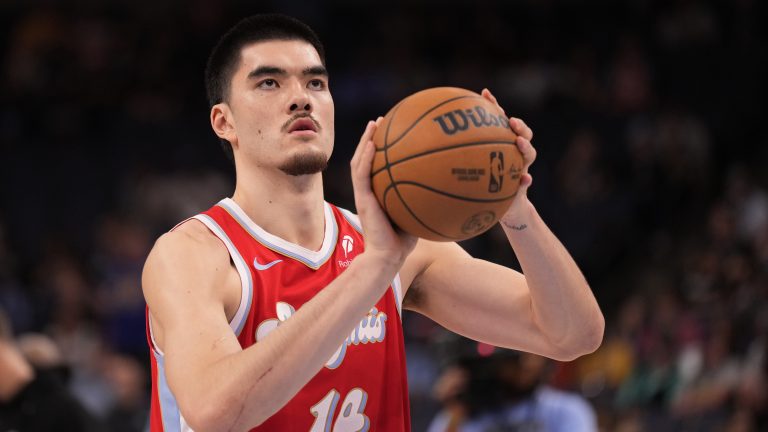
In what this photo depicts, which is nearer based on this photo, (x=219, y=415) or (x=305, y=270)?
(x=219, y=415)

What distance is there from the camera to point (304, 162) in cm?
367

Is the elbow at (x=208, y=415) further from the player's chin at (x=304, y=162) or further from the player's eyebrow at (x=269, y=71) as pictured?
the player's eyebrow at (x=269, y=71)

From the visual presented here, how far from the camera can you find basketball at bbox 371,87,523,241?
3.03 meters

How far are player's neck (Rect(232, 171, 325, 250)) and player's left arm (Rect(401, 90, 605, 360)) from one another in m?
0.42

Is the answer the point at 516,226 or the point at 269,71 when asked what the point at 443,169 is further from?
the point at 269,71

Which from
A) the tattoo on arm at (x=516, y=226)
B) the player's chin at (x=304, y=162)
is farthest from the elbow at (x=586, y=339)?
the player's chin at (x=304, y=162)

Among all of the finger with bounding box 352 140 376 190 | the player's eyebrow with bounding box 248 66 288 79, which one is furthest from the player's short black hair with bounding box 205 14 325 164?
the finger with bounding box 352 140 376 190

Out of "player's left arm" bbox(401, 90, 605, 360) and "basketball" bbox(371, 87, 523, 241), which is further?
"player's left arm" bbox(401, 90, 605, 360)

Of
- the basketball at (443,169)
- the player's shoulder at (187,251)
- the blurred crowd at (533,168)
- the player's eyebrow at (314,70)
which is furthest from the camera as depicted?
the blurred crowd at (533,168)

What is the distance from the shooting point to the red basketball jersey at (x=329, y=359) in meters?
3.53

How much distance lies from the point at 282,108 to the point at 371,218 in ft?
2.65

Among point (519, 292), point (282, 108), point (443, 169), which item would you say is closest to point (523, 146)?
point (443, 169)

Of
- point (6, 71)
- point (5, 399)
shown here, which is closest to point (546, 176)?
point (6, 71)

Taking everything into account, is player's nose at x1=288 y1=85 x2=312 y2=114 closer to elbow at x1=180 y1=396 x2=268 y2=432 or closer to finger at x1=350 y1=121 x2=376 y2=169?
finger at x1=350 y1=121 x2=376 y2=169
